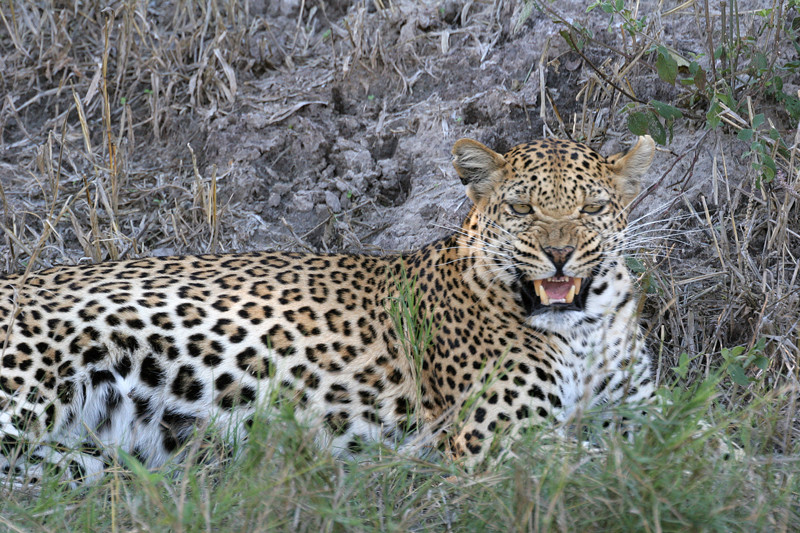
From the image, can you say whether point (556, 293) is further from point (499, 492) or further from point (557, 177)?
point (499, 492)

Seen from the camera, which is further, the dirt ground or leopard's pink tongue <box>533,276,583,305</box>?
the dirt ground

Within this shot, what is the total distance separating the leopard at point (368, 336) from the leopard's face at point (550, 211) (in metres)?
0.01

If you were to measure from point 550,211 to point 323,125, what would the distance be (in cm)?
369

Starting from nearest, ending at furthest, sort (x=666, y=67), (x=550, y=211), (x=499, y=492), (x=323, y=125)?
(x=499, y=492) < (x=550, y=211) < (x=666, y=67) < (x=323, y=125)

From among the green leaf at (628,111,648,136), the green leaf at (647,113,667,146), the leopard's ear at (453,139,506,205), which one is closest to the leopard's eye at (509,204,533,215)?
the leopard's ear at (453,139,506,205)

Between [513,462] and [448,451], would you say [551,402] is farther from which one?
[513,462]

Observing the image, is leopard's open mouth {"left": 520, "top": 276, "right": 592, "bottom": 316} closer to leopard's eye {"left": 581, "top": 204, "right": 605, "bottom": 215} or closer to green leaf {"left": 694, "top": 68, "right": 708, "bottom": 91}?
leopard's eye {"left": 581, "top": 204, "right": 605, "bottom": 215}

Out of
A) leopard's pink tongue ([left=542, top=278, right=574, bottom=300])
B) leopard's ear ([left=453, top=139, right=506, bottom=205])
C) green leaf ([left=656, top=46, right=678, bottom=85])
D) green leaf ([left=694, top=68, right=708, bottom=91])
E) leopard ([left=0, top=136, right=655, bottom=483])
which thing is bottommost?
leopard ([left=0, top=136, right=655, bottom=483])

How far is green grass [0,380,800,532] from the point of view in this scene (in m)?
3.33

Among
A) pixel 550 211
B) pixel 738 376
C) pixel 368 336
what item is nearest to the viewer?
pixel 738 376

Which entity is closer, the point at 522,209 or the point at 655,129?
the point at 522,209

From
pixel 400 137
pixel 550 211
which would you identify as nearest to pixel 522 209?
pixel 550 211

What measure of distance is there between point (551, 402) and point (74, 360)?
254 centimetres

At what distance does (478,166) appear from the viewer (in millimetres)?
5328
